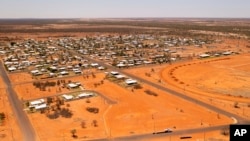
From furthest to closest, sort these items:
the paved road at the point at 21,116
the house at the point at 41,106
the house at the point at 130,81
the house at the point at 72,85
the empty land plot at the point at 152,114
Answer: the house at the point at 130,81 < the house at the point at 72,85 < the house at the point at 41,106 < the empty land plot at the point at 152,114 < the paved road at the point at 21,116

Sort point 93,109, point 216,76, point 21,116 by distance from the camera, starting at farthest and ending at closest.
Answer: point 216,76
point 93,109
point 21,116

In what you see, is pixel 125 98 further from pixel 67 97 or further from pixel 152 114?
pixel 67 97

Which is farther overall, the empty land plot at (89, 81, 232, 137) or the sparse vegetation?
the sparse vegetation

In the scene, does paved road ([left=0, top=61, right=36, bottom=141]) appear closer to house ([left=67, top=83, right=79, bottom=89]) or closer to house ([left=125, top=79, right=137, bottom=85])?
house ([left=67, top=83, right=79, bottom=89])

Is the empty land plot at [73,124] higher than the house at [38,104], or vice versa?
the house at [38,104]

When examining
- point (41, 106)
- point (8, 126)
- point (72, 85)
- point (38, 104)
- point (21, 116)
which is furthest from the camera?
point (72, 85)

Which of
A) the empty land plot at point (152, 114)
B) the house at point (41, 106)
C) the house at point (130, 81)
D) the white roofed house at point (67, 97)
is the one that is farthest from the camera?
the house at point (130, 81)

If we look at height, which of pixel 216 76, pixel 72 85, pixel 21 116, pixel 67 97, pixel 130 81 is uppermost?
pixel 130 81

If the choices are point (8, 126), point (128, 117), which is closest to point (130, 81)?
point (128, 117)

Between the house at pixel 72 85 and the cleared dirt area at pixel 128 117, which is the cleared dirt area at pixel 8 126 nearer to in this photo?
the cleared dirt area at pixel 128 117

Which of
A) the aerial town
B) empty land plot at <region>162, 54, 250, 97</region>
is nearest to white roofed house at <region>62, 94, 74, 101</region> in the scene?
the aerial town

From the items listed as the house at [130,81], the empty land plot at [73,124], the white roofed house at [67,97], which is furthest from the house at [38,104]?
the house at [130,81]
